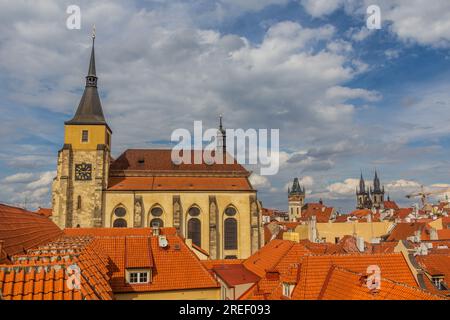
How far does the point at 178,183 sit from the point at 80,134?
1408 centimetres

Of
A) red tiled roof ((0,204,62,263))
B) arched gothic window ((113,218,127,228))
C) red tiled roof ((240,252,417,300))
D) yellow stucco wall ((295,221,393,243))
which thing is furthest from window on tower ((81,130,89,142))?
red tiled roof ((240,252,417,300))

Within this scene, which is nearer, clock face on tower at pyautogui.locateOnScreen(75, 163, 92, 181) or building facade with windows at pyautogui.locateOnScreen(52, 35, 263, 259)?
building facade with windows at pyautogui.locateOnScreen(52, 35, 263, 259)

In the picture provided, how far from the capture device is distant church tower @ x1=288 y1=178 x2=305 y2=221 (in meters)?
142

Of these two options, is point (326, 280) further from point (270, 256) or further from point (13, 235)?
point (270, 256)

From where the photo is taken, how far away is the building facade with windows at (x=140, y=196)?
160ft

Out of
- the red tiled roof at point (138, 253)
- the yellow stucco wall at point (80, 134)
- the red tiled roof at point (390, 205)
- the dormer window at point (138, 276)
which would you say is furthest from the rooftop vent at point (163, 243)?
the red tiled roof at point (390, 205)

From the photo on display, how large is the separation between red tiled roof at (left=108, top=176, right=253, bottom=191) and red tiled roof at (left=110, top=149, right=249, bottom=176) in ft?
4.19

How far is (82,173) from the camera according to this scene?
49.5 metres

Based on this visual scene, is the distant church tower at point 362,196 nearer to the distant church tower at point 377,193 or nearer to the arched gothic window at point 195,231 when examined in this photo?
the distant church tower at point 377,193

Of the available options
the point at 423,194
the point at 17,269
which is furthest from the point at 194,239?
the point at 423,194

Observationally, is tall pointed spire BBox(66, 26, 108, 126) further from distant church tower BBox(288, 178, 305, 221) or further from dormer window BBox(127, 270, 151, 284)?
distant church tower BBox(288, 178, 305, 221)

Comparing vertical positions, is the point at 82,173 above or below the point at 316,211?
above

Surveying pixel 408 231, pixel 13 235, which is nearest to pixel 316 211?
pixel 408 231

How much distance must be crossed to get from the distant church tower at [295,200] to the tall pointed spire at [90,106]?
99.3m
